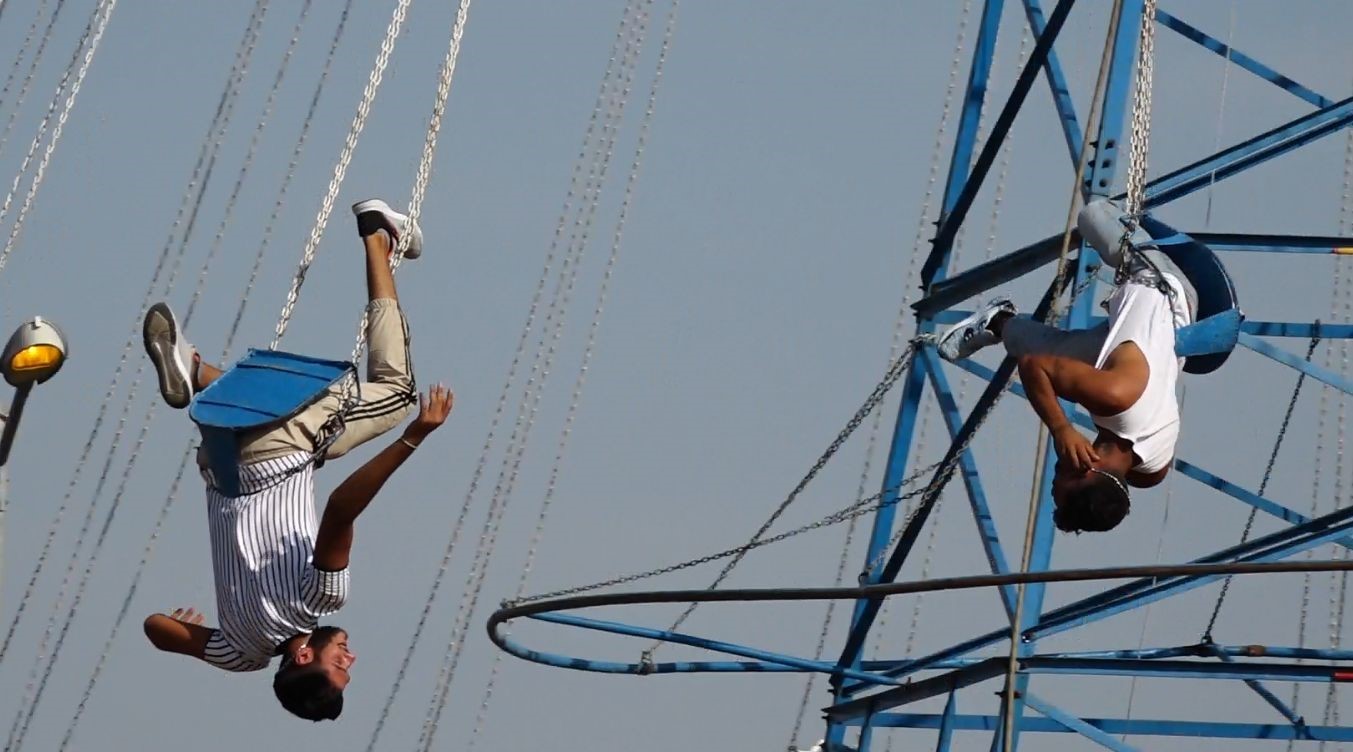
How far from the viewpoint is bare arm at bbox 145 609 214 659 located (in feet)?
43.7

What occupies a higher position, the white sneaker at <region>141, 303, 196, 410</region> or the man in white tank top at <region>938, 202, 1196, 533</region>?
the man in white tank top at <region>938, 202, 1196, 533</region>

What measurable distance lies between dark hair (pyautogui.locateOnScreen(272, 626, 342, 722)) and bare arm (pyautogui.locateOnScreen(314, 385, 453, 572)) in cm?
63

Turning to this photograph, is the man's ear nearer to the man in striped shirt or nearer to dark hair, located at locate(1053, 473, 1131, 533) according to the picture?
the man in striped shirt

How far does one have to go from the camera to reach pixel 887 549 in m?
17.4

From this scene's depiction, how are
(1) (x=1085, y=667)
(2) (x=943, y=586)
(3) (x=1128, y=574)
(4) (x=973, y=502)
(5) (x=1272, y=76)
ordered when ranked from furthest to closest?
1. (5) (x=1272, y=76)
2. (4) (x=973, y=502)
3. (1) (x=1085, y=667)
4. (2) (x=943, y=586)
5. (3) (x=1128, y=574)

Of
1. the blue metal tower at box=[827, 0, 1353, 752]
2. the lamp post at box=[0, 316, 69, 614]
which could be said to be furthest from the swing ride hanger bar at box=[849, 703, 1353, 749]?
the lamp post at box=[0, 316, 69, 614]

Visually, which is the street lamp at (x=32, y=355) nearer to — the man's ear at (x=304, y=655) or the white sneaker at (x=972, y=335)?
the man's ear at (x=304, y=655)

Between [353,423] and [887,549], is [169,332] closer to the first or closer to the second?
[353,423]

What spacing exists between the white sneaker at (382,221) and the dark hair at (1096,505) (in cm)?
353

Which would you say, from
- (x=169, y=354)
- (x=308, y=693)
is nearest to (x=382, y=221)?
(x=169, y=354)

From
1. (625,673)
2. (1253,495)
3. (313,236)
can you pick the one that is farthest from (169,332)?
(1253,495)

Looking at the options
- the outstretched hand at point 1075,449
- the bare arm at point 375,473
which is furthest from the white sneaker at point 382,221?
the outstretched hand at point 1075,449

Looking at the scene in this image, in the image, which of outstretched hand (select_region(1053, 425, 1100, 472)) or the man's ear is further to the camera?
the man's ear

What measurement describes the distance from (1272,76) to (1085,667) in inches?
197
